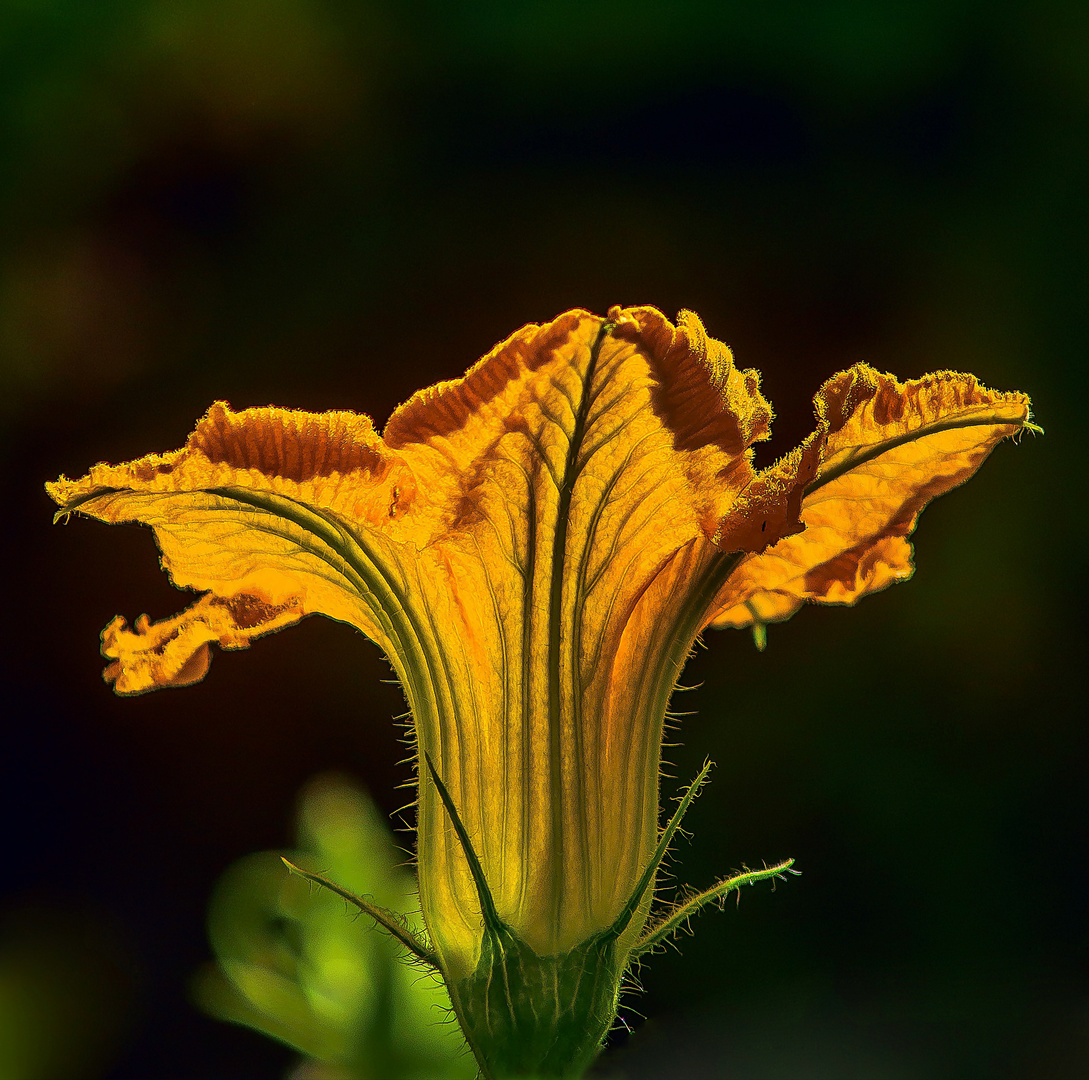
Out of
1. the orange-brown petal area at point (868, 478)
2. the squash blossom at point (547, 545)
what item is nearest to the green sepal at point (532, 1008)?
the squash blossom at point (547, 545)

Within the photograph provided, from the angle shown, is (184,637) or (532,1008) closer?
(532,1008)

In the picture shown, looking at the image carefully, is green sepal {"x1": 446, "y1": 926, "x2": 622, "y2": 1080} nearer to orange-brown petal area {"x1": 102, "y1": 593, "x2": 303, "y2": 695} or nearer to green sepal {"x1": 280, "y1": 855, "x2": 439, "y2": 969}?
green sepal {"x1": 280, "y1": 855, "x2": 439, "y2": 969}

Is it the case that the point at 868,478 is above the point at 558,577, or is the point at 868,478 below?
above

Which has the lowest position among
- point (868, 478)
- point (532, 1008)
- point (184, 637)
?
point (532, 1008)

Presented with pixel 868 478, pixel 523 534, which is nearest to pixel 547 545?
pixel 523 534

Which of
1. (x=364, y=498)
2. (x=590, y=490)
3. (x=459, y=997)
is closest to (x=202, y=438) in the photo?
(x=364, y=498)

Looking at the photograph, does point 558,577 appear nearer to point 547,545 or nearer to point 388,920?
point 547,545

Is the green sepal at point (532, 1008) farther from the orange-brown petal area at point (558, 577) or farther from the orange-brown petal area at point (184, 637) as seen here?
the orange-brown petal area at point (184, 637)

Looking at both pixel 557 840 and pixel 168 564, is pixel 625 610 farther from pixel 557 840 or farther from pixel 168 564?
pixel 168 564
